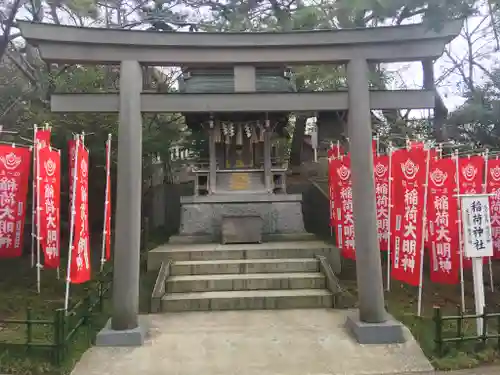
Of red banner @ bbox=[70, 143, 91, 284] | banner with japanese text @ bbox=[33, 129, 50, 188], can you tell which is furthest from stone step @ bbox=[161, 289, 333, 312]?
banner with japanese text @ bbox=[33, 129, 50, 188]

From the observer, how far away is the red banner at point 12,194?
341 inches

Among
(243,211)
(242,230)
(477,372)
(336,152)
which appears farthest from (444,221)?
(243,211)

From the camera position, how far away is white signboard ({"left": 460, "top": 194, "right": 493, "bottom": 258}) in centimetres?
638

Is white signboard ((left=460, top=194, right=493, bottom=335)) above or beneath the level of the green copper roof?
beneath

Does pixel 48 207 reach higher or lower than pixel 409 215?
higher

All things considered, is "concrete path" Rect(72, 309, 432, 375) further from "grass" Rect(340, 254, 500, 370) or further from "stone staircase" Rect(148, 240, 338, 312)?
"stone staircase" Rect(148, 240, 338, 312)

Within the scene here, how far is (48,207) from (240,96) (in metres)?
4.27

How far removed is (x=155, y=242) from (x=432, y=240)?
9.01 m

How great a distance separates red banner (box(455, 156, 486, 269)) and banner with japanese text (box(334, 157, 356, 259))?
239 centimetres

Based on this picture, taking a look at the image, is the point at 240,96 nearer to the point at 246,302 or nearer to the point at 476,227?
the point at 246,302

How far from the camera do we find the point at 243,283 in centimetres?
896

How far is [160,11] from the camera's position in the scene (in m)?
15.4

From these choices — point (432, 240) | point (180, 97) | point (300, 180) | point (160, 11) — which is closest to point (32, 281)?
point (180, 97)

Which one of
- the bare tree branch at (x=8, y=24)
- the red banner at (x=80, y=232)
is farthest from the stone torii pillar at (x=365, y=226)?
the bare tree branch at (x=8, y=24)
